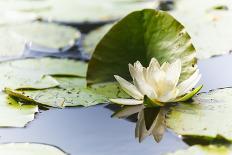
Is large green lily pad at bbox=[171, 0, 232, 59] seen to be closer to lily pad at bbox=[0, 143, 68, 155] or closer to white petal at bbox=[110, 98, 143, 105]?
white petal at bbox=[110, 98, 143, 105]

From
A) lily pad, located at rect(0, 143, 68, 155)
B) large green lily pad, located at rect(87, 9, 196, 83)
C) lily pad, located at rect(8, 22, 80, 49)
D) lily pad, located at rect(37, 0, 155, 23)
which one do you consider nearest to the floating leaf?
lily pad, located at rect(8, 22, 80, 49)

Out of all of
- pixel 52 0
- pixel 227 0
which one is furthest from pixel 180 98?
pixel 52 0

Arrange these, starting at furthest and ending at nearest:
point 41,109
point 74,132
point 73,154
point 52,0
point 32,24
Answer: point 52,0, point 32,24, point 41,109, point 74,132, point 73,154

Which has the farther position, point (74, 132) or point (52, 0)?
point (52, 0)

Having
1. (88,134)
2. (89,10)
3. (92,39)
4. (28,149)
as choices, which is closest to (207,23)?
(92,39)

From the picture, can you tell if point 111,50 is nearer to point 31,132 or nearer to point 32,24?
point 31,132

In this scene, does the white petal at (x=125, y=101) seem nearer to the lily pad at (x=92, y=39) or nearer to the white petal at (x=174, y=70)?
the white petal at (x=174, y=70)
